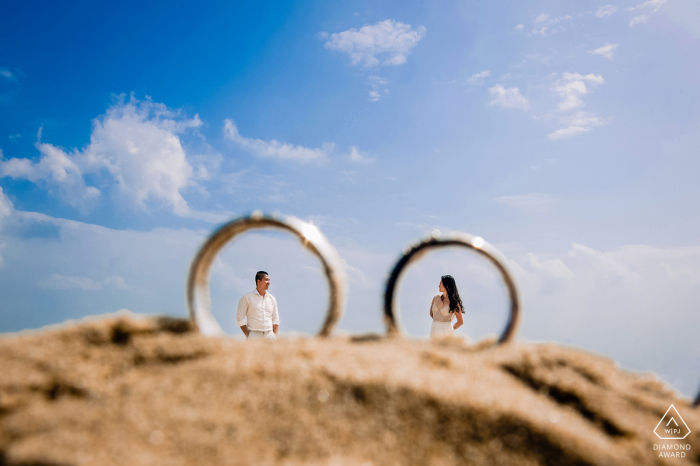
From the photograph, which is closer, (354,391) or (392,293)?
(354,391)

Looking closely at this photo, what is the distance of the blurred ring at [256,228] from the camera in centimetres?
405

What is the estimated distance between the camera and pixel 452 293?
281 inches

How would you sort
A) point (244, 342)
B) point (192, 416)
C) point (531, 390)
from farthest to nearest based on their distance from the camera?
point (244, 342) → point (531, 390) → point (192, 416)

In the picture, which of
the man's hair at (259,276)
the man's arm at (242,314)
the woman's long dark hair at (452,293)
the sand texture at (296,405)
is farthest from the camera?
the man's hair at (259,276)

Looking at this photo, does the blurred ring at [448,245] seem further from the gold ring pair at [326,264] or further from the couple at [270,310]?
the couple at [270,310]

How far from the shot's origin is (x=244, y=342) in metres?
3.49

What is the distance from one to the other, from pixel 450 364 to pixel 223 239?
2.72 metres

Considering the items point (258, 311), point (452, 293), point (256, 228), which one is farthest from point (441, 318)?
point (256, 228)

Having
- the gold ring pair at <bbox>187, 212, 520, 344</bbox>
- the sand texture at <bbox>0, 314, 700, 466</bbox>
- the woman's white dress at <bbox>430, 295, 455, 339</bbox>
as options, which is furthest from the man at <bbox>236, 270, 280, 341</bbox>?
the sand texture at <bbox>0, 314, 700, 466</bbox>

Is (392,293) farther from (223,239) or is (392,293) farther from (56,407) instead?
(56,407)

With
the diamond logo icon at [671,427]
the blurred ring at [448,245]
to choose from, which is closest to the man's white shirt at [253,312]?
the blurred ring at [448,245]

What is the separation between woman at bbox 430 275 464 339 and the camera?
7152mm

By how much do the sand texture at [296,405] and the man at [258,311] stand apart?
417 cm

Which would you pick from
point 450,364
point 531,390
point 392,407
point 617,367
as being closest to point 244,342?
point 392,407
